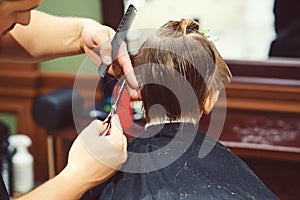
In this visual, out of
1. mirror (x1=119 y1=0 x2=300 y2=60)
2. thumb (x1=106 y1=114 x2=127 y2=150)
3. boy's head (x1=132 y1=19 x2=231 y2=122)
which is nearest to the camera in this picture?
thumb (x1=106 y1=114 x2=127 y2=150)

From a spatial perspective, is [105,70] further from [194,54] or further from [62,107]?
[62,107]

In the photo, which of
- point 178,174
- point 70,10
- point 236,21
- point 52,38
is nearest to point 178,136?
point 178,174

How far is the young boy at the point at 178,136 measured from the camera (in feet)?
4.44

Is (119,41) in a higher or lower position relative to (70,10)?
higher

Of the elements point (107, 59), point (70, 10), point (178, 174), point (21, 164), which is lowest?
point (21, 164)

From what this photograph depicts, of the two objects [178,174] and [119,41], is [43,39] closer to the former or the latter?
[119,41]

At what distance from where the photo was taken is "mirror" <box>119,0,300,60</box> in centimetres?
246

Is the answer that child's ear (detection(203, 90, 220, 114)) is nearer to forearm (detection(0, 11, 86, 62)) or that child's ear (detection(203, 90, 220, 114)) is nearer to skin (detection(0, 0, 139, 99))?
skin (detection(0, 0, 139, 99))

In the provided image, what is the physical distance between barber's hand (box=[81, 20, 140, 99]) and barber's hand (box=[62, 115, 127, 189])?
0.70ft

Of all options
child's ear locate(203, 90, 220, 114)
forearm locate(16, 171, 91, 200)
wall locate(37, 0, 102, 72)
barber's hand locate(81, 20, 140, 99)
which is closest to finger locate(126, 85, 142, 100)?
barber's hand locate(81, 20, 140, 99)

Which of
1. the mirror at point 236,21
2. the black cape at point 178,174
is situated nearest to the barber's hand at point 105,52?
the black cape at point 178,174

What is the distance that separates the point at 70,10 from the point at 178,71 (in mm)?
1463

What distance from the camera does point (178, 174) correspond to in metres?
1.36

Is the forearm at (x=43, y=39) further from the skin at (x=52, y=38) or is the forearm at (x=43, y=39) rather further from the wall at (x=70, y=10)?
the wall at (x=70, y=10)
